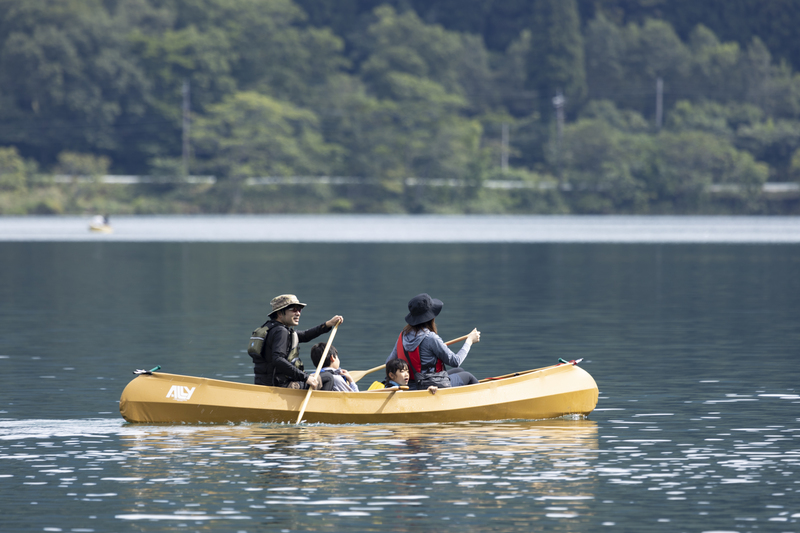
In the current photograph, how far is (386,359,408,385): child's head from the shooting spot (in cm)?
1755

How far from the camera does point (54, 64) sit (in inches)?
5340

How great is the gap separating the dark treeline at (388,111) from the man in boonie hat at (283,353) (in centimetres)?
11242

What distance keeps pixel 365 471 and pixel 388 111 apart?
427ft

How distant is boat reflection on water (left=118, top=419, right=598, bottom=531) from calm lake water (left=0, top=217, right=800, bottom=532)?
4cm

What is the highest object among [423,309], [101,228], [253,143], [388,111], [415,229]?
[388,111]

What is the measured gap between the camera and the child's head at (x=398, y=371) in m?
17.5

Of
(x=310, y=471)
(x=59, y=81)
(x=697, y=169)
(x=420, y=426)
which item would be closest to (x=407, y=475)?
(x=310, y=471)

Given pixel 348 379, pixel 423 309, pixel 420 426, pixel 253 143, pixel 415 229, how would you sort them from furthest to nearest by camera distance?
pixel 253 143
pixel 415 229
pixel 348 379
pixel 420 426
pixel 423 309

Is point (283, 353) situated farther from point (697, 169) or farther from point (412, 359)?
point (697, 169)

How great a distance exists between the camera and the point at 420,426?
17.5 metres

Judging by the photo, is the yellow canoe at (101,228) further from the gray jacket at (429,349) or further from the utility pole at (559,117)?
the gray jacket at (429,349)

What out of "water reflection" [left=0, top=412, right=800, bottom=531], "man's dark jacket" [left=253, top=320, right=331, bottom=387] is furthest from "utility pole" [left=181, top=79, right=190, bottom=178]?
"water reflection" [left=0, top=412, right=800, bottom=531]

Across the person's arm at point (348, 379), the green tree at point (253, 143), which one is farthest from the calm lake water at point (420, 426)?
the green tree at point (253, 143)

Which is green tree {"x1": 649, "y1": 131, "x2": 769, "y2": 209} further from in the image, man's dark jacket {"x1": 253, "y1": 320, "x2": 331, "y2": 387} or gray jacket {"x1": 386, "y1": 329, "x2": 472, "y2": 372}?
man's dark jacket {"x1": 253, "y1": 320, "x2": 331, "y2": 387}
